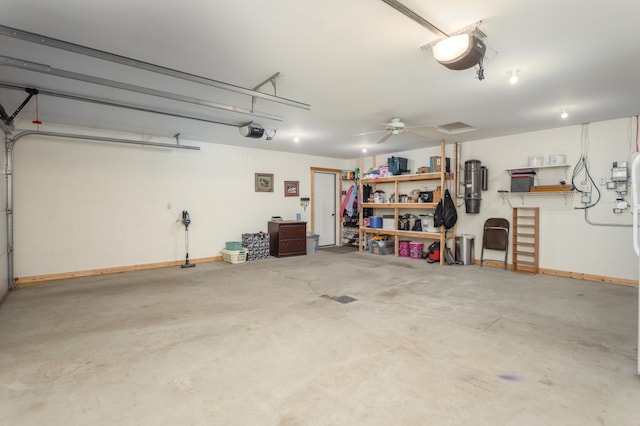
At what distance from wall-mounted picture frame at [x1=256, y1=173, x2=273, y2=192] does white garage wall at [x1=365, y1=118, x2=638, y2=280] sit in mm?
4727

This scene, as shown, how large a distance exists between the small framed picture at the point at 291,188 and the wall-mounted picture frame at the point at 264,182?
46cm

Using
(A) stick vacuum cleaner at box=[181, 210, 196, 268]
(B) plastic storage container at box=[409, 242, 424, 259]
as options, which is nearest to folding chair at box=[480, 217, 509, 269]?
(B) plastic storage container at box=[409, 242, 424, 259]

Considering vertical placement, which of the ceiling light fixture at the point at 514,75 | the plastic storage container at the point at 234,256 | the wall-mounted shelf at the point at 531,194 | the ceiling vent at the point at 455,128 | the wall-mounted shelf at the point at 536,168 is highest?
the ceiling vent at the point at 455,128

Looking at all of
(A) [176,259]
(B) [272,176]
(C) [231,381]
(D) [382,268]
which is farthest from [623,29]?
(A) [176,259]

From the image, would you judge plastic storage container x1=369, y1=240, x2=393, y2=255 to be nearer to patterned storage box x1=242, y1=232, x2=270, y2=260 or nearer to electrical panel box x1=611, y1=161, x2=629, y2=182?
patterned storage box x1=242, y1=232, x2=270, y2=260

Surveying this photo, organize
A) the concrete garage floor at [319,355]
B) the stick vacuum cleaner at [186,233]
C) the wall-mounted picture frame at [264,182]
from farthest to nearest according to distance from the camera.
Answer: the wall-mounted picture frame at [264,182]
the stick vacuum cleaner at [186,233]
the concrete garage floor at [319,355]

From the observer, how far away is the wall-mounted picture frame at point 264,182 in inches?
299

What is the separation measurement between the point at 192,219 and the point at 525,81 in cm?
615

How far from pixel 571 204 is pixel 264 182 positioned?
6.24 meters

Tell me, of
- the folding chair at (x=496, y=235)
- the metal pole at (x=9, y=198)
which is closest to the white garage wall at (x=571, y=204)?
the folding chair at (x=496, y=235)

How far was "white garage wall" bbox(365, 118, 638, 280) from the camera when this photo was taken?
4.91 meters

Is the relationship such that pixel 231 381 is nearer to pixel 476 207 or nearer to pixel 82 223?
pixel 82 223

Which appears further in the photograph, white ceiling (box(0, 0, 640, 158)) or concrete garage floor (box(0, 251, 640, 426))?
white ceiling (box(0, 0, 640, 158))

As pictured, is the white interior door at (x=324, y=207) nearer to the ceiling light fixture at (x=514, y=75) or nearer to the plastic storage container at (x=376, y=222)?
the plastic storage container at (x=376, y=222)
